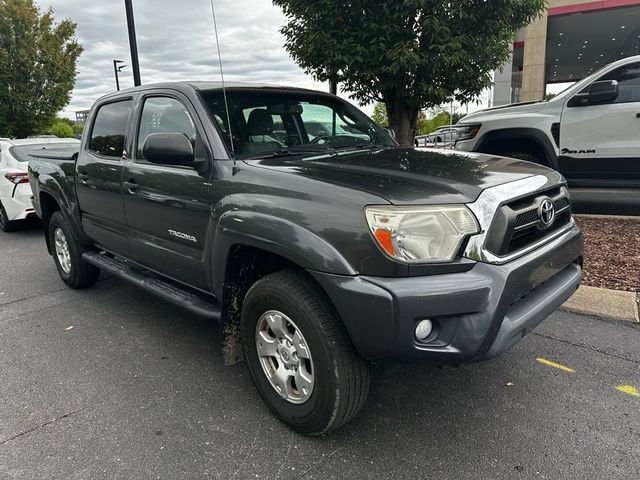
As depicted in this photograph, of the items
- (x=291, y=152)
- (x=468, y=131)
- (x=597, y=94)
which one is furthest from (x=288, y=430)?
(x=468, y=131)

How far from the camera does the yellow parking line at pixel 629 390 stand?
9.24 feet

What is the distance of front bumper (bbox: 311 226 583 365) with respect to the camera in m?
2.06

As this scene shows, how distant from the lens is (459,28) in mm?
5629

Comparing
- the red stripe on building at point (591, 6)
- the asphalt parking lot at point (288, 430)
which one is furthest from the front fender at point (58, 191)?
the red stripe on building at point (591, 6)

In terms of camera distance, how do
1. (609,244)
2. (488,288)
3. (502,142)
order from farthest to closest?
(502,142)
(609,244)
(488,288)

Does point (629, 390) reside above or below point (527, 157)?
below

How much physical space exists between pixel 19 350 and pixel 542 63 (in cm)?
2145

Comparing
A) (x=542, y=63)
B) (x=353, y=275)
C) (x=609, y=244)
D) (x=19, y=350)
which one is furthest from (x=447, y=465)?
(x=542, y=63)

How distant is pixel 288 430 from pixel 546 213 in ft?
5.82

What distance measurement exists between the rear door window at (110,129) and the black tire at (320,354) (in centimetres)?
214

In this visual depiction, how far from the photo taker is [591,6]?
17.5 meters

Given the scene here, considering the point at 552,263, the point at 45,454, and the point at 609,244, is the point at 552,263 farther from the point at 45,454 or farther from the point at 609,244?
the point at 609,244

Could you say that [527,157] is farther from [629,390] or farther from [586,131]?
[629,390]

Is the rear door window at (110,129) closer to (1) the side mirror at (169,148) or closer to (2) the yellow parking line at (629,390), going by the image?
(1) the side mirror at (169,148)
